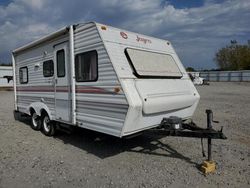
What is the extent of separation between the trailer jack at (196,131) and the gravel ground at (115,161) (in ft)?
0.62

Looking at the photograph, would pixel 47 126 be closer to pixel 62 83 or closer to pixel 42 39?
pixel 62 83

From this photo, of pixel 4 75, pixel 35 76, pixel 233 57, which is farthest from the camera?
pixel 233 57

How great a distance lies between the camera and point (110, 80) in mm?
4863

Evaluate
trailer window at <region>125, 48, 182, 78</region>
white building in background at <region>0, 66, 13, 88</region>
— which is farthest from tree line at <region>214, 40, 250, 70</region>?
trailer window at <region>125, 48, 182, 78</region>

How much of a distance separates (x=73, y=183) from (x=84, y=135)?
3112mm

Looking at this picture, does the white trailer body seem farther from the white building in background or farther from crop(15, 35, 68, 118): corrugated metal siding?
the white building in background

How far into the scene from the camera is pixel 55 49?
6.49m

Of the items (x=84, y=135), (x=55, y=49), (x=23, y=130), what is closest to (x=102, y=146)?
(x=84, y=135)

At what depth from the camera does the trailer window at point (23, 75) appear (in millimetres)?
8290

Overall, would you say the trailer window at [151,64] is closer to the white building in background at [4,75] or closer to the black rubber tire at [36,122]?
the black rubber tire at [36,122]

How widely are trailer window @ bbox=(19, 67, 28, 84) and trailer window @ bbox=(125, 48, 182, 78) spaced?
4.45 meters

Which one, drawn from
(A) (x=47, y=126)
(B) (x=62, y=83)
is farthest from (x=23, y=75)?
(B) (x=62, y=83)

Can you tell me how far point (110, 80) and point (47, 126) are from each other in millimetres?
3481

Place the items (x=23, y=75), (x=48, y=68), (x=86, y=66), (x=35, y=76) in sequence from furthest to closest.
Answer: (x=23, y=75)
(x=35, y=76)
(x=48, y=68)
(x=86, y=66)
